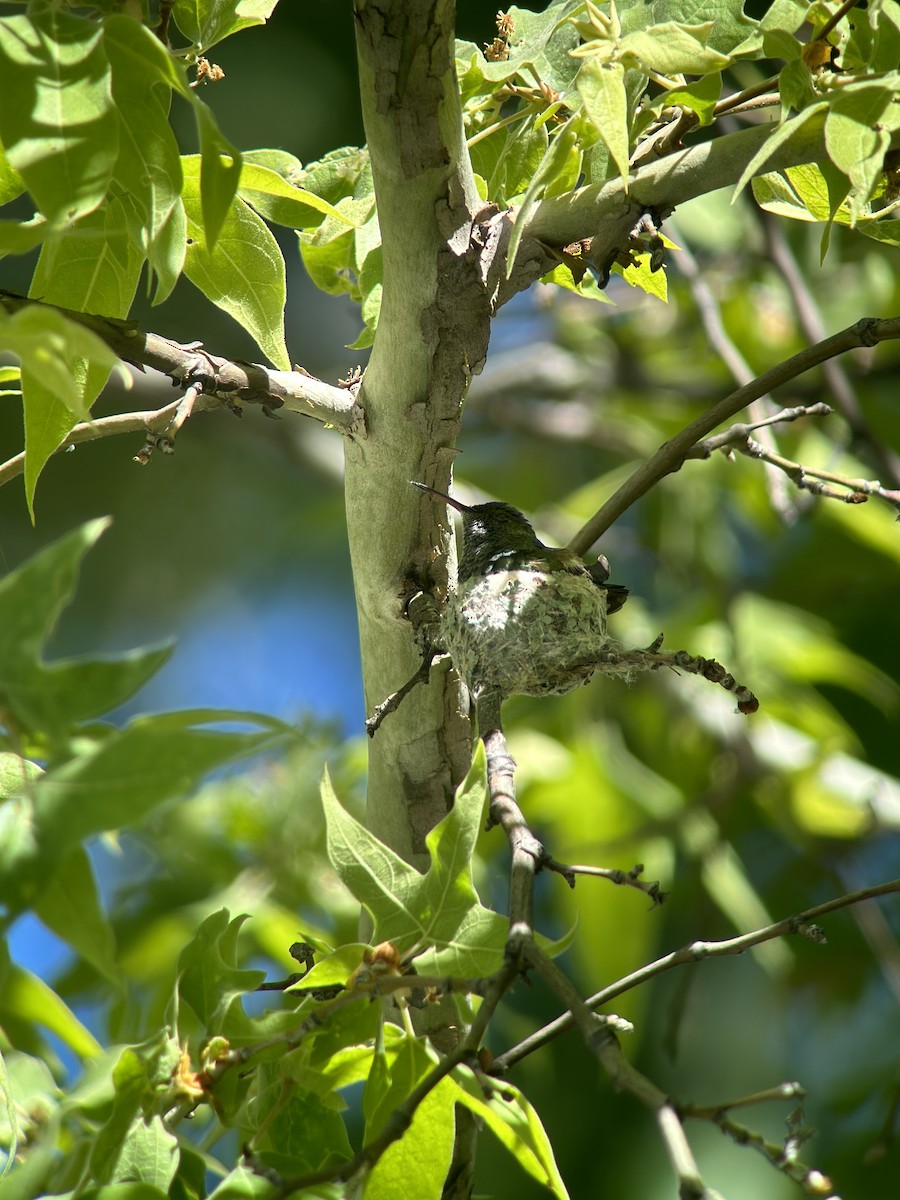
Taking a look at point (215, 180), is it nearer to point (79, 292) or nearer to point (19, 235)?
point (19, 235)

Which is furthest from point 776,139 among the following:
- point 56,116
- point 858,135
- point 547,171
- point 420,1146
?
point 420,1146

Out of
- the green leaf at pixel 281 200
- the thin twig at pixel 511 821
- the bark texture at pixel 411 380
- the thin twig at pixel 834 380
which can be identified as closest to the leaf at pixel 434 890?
the thin twig at pixel 511 821

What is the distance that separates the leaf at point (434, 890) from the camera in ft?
3.52

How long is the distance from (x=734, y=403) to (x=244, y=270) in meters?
0.62

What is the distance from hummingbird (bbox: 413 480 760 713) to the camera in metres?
1.41

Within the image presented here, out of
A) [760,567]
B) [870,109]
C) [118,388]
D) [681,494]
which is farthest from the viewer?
[760,567]

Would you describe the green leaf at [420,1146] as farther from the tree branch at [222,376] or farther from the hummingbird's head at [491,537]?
the hummingbird's head at [491,537]

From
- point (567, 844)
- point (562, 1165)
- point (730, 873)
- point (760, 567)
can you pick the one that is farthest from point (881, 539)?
point (562, 1165)

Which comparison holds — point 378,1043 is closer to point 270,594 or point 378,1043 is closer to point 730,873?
point 730,873

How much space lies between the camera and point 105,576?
622 cm

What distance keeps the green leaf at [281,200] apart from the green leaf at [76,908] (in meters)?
0.74

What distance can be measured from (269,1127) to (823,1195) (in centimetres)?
58

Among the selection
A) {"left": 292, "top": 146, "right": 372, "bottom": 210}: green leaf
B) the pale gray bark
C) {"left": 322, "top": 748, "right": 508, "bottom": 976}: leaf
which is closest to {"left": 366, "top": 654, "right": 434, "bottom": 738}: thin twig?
the pale gray bark

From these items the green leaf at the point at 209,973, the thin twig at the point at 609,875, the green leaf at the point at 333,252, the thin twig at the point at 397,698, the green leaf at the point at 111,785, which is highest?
the green leaf at the point at 333,252
